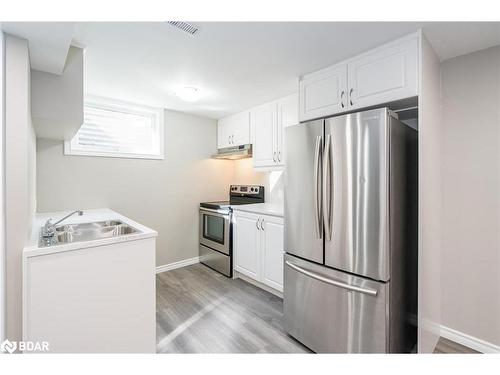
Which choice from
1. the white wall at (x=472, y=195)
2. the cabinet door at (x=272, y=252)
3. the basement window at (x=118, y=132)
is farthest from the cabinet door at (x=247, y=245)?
the white wall at (x=472, y=195)

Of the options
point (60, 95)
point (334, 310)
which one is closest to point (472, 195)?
point (334, 310)

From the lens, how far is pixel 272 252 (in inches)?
100

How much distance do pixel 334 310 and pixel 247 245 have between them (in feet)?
4.52


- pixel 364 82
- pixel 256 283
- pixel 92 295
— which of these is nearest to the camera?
pixel 92 295

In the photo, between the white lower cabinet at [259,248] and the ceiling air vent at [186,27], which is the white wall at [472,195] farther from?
the ceiling air vent at [186,27]

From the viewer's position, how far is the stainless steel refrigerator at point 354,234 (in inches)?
56.6

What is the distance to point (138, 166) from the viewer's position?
307 cm

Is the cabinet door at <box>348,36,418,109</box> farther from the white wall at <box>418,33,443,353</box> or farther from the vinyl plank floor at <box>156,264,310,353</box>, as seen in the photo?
the vinyl plank floor at <box>156,264,310,353</box>

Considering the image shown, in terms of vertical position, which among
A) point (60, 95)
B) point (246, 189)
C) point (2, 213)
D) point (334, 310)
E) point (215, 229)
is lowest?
point (334, 310)

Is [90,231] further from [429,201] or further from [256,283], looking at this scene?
[429,201]

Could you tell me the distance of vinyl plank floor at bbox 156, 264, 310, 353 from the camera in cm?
179

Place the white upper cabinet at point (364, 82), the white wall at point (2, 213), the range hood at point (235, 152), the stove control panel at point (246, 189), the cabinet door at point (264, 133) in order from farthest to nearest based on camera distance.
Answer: the stove control panel at point (246, 189)
the range hood at point (235, 152)
the cabinet door at point (264, 133)
the white upper cabinet at point (364, 82)
the white wall at point (2, 213)

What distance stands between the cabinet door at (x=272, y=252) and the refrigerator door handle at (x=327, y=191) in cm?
83
